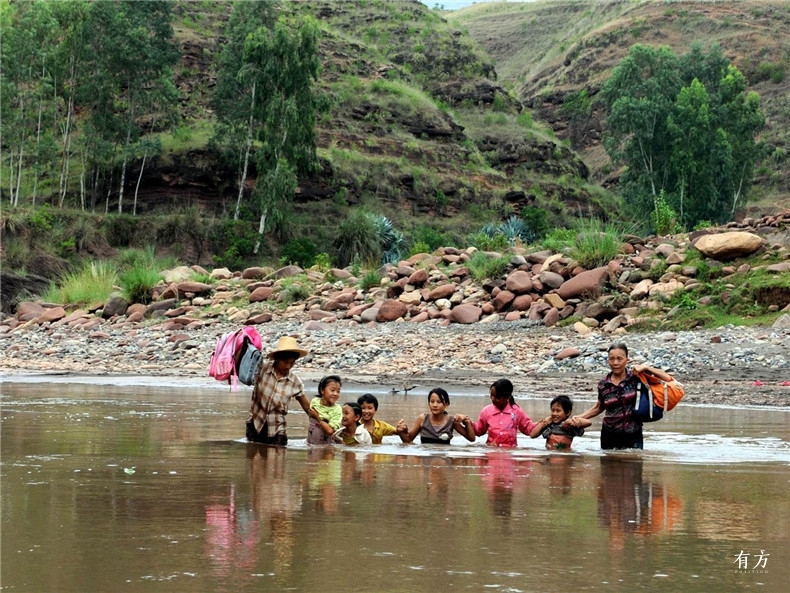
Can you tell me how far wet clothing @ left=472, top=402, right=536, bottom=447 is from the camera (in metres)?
10.0

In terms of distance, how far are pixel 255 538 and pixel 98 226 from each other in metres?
43.1

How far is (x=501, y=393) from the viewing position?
9766mm

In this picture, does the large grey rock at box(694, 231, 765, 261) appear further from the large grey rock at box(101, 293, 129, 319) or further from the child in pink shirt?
the large grey rock at box(101, 293, 129, 319)

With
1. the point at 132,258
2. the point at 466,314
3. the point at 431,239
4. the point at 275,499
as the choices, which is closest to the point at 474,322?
the point at 466,314

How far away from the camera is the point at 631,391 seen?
31.0 ft

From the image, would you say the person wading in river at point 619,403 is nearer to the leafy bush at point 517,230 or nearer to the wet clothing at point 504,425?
the wet clothing at point 504,425

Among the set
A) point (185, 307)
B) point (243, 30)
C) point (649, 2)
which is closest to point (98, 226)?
point (243, 30)

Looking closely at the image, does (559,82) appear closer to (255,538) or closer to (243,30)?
(243,30)

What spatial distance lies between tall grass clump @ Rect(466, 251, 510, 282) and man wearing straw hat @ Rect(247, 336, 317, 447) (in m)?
15.4

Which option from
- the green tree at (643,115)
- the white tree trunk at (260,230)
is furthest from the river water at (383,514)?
the green tree at (643,115)

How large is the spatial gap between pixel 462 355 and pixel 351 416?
9.91m

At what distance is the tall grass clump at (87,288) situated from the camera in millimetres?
29922

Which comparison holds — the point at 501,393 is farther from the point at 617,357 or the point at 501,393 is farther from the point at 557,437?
the point at 617,357

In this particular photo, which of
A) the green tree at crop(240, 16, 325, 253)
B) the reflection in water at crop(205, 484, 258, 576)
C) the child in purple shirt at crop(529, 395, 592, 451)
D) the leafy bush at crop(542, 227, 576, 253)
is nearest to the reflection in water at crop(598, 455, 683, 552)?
the child in purple shirt at crop(529, 395, 592, 451)
